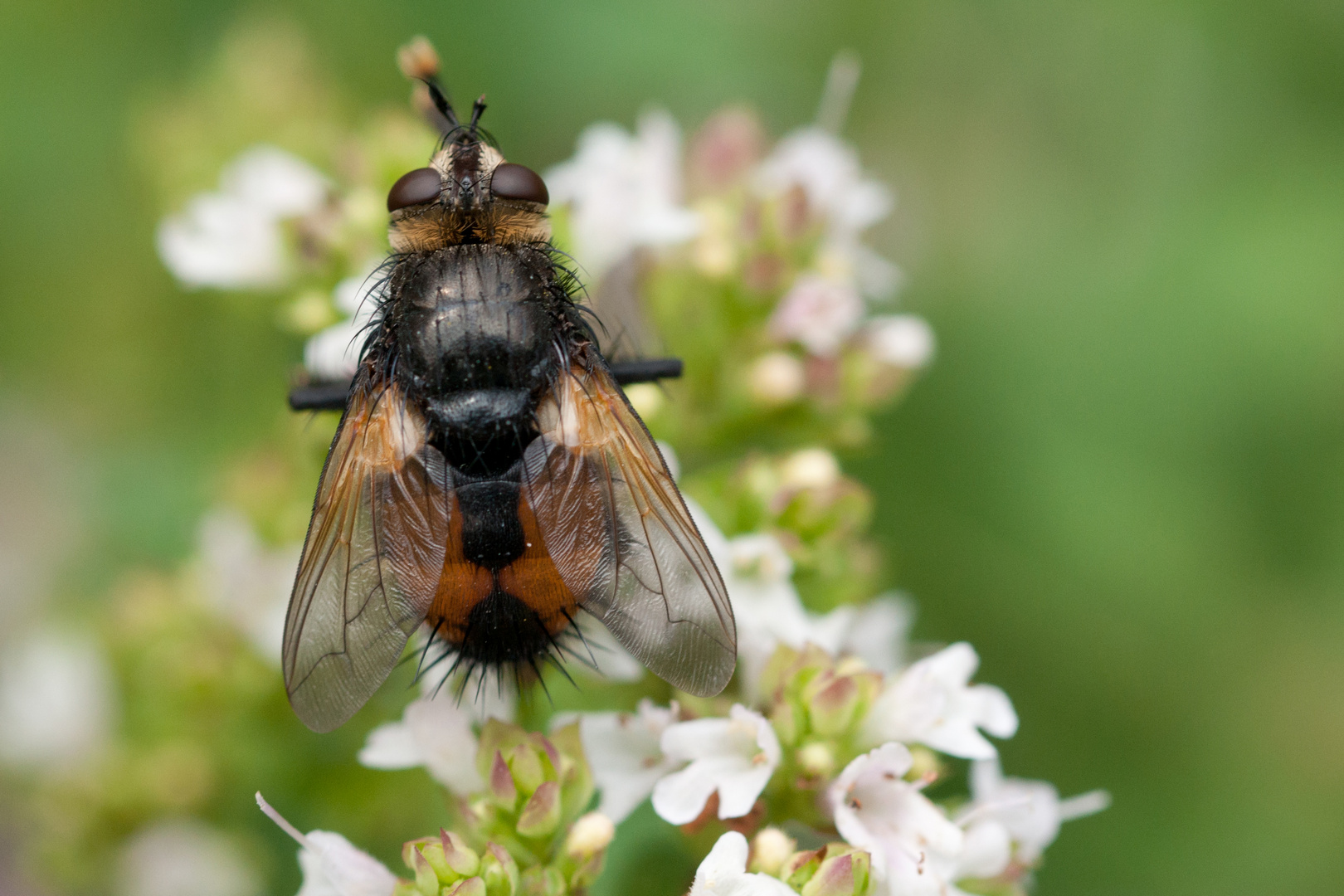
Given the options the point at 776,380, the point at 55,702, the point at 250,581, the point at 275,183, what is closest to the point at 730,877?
the point at 776,380

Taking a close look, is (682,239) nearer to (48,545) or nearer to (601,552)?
(601,552)

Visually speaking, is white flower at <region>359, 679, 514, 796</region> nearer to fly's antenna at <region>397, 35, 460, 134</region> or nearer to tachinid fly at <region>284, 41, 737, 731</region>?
tachinid fly at <region>284, 41, 737, 731</region>

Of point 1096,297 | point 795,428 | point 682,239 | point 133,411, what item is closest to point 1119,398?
point 1096,297

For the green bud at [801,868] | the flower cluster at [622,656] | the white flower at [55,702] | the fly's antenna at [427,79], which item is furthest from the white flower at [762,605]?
the white flower at [55,702]

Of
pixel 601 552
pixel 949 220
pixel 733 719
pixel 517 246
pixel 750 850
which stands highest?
pixel 949 220

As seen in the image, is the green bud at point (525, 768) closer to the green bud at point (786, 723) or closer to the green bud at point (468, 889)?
the green bud at point (468, 889)

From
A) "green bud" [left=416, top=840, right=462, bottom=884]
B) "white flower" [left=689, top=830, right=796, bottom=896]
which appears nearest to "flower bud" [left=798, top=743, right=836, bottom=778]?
"white flower" [left=689, top=830, right=796, bottom=896]

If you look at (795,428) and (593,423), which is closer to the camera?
(593,423)
